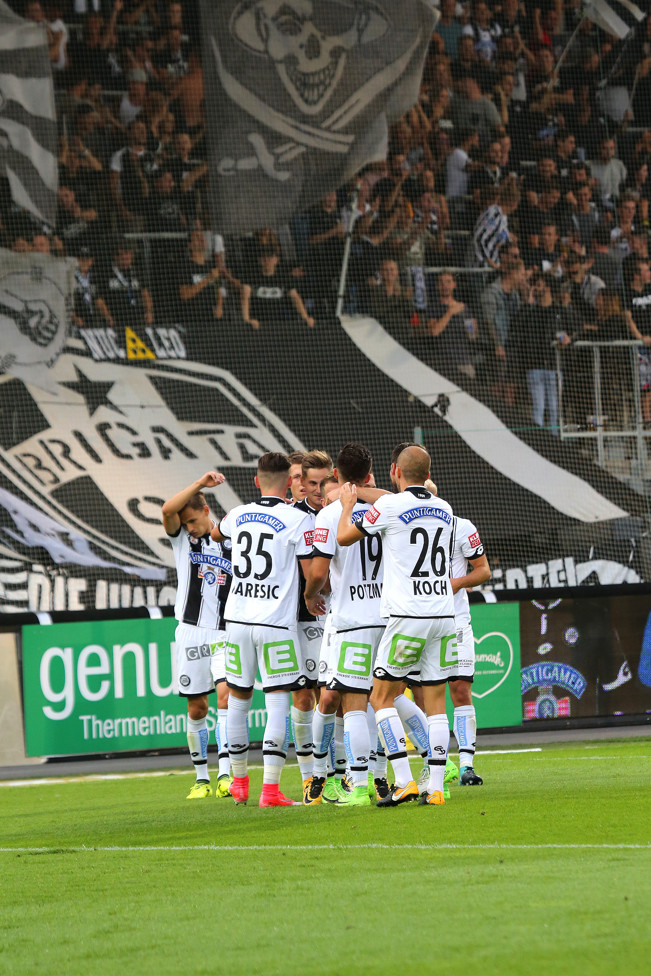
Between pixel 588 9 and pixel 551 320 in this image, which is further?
pixel 588 9

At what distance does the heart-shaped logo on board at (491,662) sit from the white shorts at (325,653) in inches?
174

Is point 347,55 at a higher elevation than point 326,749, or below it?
higher

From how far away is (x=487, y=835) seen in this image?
17.5ft

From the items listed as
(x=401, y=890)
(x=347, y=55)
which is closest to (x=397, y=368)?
(x=347, y=55)

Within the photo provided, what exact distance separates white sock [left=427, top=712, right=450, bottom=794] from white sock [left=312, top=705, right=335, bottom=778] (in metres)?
0.93

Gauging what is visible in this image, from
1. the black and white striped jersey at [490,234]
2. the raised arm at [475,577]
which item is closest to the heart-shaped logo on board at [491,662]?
the raised arm at [475,577]

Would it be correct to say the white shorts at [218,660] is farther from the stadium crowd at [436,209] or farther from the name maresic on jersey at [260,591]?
the stadium crowd at [436,209]

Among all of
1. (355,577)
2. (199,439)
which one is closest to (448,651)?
(355,577)

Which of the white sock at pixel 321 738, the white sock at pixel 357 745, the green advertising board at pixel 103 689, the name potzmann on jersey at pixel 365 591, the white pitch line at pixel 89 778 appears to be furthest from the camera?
the green advertising board at pixel 103 689

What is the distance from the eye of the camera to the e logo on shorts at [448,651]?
650 cm

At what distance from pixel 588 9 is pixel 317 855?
18.3 m

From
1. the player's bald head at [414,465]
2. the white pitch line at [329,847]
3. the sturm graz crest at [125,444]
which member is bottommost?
the white pitch line at [329,847]

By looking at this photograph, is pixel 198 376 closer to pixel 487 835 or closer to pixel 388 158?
pixel 388 158

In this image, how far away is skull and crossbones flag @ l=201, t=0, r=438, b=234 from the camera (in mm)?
18703
